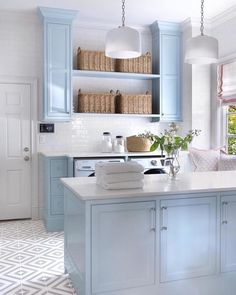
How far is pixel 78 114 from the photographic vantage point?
5.09m

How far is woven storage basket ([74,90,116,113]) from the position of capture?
507 centimetres

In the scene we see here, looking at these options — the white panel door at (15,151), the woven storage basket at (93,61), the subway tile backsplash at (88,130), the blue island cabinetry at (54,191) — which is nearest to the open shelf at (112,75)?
the woven storage basket at (93,61)

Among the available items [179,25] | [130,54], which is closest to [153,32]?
[179,25]

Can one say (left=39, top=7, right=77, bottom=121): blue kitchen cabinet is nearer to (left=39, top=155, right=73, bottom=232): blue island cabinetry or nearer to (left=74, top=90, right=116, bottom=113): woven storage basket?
(left=74, top=90, right=116, bottom=113): woven storage basket

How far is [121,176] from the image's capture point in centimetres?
249

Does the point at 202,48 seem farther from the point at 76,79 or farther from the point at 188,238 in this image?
the point at 76,79

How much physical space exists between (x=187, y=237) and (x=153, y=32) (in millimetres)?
3882

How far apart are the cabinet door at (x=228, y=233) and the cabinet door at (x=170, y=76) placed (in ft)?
9.48

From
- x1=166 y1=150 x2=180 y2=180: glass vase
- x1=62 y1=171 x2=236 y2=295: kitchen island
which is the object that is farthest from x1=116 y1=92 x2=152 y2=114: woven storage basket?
x1=62 y1=171 x2=236 y2=295: kitchen island

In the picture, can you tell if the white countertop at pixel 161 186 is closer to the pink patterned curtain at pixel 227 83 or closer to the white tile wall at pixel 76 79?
the pink patterned curtain at pixel 227 83

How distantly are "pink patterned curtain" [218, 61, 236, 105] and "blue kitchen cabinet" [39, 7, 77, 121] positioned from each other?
7.18ft

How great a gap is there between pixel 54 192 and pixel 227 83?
2867 mm

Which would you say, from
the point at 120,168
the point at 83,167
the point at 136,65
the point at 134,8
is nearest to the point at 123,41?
the point at 120,168

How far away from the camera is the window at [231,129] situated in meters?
5.11
